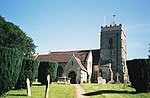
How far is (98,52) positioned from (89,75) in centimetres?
849

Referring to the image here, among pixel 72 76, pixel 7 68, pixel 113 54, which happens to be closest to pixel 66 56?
pixel 72 76

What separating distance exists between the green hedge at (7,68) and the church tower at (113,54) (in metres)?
34.3

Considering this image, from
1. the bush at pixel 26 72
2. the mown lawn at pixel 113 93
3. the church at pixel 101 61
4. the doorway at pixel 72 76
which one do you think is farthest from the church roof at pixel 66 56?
the bush at pixel 26 72

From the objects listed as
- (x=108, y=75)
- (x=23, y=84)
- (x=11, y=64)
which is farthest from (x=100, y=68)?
(x=11, y=64)

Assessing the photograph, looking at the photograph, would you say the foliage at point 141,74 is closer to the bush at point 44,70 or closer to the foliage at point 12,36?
the bush at point 44,70

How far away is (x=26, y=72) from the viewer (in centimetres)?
2509

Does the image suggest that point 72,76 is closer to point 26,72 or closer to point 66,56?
point 66,56

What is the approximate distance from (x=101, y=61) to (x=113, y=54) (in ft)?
12.2

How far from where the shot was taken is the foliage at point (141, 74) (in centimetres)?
2230

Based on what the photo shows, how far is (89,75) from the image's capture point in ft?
169

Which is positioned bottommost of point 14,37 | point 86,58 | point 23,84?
point 23,84

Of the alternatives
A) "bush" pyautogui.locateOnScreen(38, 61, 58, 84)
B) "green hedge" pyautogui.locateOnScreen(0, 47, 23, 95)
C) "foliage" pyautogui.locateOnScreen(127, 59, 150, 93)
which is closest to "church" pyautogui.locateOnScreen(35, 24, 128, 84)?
"bush" pyautogui.locateOnScreen(38, 61, 58, 84)

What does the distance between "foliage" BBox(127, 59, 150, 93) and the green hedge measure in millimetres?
13596

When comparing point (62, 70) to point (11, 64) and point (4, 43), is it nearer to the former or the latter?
point (4, 43)
